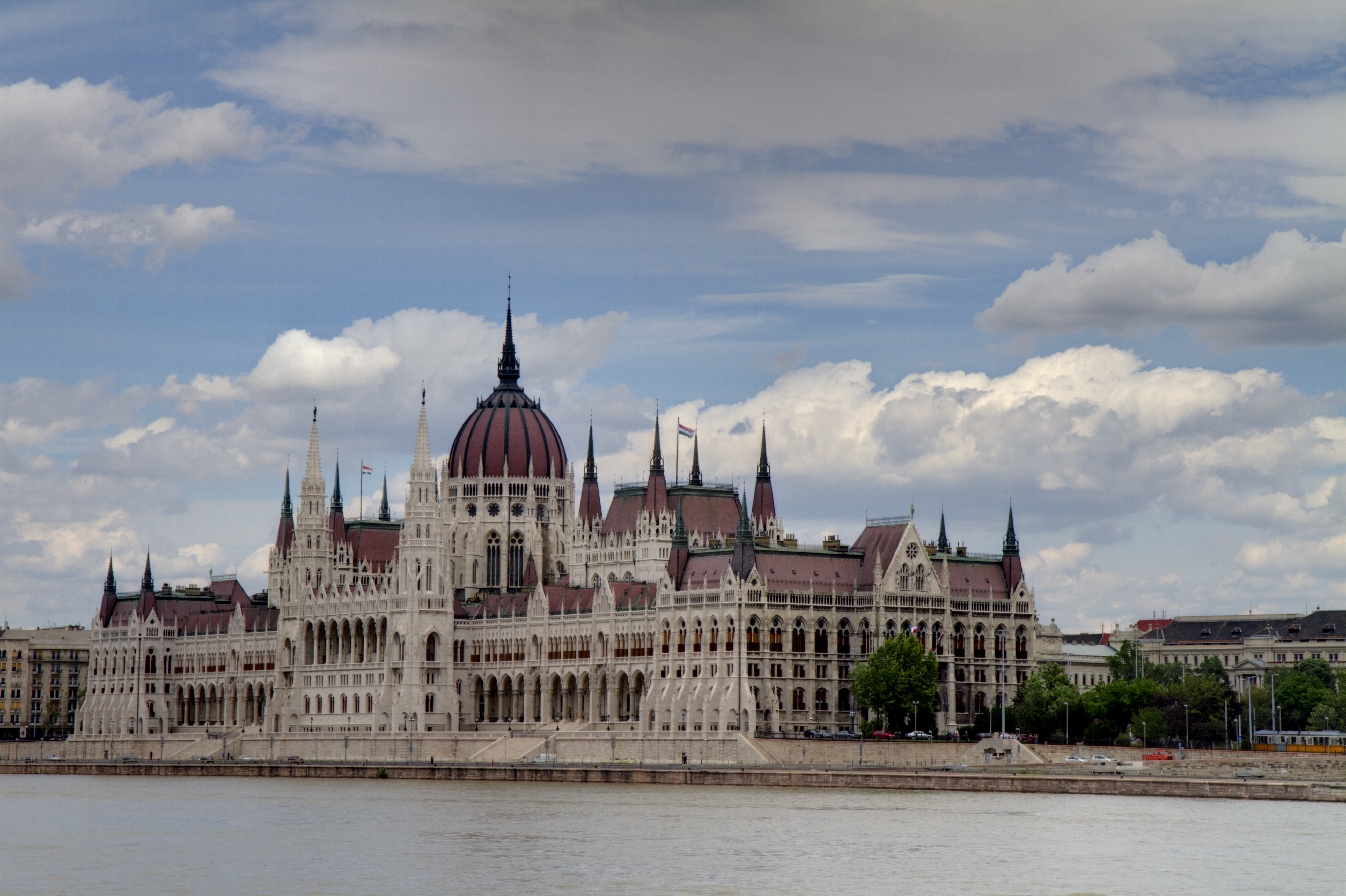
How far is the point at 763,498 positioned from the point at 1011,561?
74.2ft

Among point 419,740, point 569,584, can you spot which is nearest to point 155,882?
point 419,740

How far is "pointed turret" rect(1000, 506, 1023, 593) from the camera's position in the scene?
17675 centimetres

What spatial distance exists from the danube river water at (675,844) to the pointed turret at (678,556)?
31445 millimetres

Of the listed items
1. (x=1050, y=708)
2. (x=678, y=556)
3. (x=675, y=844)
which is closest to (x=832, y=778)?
(x=1050, y=708)

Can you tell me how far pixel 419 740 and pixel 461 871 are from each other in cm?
8618

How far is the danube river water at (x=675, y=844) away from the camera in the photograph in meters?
87.0

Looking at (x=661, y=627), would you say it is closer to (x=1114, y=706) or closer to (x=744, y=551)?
(x=744, y=551)

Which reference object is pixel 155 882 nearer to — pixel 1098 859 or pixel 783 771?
pixel 1098 859

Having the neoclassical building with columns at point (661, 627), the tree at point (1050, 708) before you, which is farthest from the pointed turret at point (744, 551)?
the tree at point (1050, 708)

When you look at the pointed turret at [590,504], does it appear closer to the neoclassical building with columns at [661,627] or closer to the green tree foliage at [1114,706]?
the neoclassical building with columns at [661,627]

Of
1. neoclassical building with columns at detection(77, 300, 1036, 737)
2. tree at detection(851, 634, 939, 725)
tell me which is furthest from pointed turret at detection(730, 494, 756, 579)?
tree at detection(851, 634, 939, 725)

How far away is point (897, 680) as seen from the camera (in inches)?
6127

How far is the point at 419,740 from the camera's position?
176m

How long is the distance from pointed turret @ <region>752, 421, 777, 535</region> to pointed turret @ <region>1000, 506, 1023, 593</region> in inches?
792
